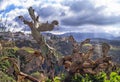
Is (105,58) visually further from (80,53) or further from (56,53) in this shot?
(56,53)

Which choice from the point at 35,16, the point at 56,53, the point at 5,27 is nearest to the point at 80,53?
the point at 56,53

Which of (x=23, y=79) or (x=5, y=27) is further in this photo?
(x=5, y=27)

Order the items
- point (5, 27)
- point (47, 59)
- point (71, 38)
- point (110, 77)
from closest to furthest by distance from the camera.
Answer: point (47, 59) → point (110, 77) → point (71, 38) → point (5, 27)

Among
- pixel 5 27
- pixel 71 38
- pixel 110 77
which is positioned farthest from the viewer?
pixel 5 27

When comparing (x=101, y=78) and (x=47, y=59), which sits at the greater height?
(x=47, y=59)

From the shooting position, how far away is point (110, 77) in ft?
17.4

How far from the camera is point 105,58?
16.6 feet

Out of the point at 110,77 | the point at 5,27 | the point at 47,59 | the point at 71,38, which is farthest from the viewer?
the point at 5,27

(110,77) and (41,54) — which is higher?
(41,54)

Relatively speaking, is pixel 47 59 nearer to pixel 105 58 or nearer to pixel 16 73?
pixel 16 73

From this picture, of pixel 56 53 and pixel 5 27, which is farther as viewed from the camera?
pixel 5 27

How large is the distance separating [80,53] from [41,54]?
62cm

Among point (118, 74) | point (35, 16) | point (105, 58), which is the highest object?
point (35, 16)

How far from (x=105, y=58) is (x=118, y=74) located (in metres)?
0.77
